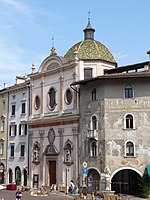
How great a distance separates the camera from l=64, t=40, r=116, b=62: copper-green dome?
153ft

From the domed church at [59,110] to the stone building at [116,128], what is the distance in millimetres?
2702

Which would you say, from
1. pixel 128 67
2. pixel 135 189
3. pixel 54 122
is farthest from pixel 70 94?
pixel 135 189

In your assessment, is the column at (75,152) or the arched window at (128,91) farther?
the column at (75,152)

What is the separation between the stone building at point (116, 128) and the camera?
125 ft

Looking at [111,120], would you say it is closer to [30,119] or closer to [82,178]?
[82,178]

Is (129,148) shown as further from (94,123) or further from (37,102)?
(37,102)

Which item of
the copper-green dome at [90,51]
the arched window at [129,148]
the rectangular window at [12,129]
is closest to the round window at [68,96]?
the copper-green dome at [90,51]

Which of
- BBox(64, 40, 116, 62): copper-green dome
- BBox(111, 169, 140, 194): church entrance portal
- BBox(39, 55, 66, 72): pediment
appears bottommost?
BBox(111, 169, 140, 194): church entrance portal

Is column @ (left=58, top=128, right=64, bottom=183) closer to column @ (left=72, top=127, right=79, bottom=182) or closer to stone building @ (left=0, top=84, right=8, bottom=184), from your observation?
column @ (left=72, top=127, right=79, bottom=182)

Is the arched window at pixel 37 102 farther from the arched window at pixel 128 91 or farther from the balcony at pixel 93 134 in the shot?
the arched window at pixel 128 91

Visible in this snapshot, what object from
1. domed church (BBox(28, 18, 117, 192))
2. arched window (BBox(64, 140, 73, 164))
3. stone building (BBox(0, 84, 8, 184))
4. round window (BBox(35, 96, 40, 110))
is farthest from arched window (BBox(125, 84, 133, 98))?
stone building (BBox(0, 84, 8, 184))

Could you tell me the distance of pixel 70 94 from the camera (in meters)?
44.9

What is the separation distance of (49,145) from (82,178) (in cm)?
720

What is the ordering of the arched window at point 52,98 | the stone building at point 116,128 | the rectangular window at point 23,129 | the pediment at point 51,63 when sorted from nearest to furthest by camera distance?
the stone building at point 116,128 < the pediment at point 51,63 < the arched window at point 52,98 < the rectangular window at point 23,129
